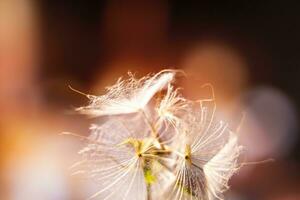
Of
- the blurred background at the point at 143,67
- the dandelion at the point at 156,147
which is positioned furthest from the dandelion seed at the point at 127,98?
the blurred background at the point at 143,67

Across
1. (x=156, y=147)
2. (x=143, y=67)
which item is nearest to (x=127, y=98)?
(x=156, y=147)

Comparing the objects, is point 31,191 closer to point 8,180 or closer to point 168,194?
point 8,180

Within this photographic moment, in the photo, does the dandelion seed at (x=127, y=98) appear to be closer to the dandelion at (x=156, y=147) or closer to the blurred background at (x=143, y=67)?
the dandelion at (x=156, y=147)

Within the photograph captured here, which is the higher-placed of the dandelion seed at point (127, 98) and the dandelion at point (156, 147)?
the dandelion seed at point (127, 98)

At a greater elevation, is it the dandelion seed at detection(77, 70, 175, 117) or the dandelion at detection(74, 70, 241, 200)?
the dandelion seed at detection(77, 70, 175, 117)

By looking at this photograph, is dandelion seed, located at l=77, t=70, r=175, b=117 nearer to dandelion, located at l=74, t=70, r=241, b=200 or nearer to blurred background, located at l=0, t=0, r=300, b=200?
dandelion, located at l=74, t=70, r=241, b=200

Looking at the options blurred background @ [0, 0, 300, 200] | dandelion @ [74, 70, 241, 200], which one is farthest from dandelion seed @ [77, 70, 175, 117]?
blurred background @ [0, 0, 300, 200]
